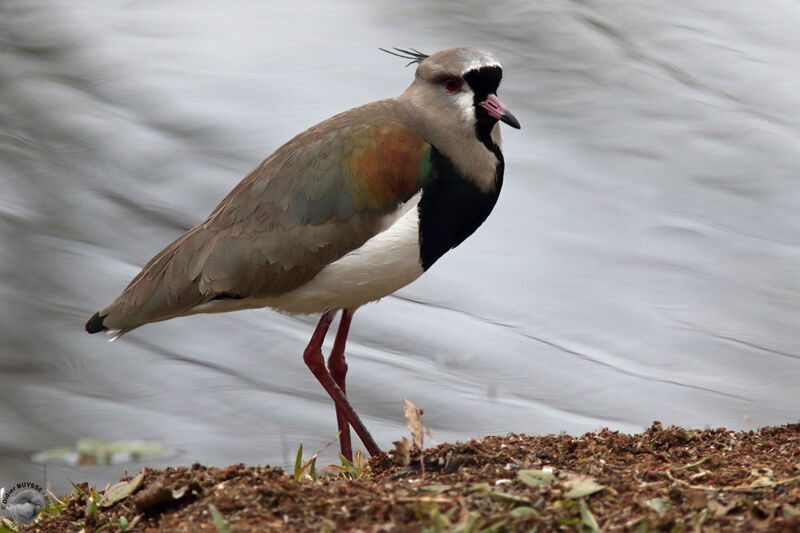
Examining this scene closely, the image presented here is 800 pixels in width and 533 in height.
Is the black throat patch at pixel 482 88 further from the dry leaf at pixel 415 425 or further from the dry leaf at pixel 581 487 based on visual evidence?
the dry leaf at pixel 581 487

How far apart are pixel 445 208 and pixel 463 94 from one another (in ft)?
1.79

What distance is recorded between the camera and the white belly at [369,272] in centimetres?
471

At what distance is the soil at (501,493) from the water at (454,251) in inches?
111

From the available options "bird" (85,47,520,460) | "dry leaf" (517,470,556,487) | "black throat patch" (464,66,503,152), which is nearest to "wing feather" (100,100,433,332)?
"bird" (85,47,520,460)

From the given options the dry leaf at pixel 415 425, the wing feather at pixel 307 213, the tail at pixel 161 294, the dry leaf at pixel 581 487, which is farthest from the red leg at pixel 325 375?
the dry leaf at pixel 581 487

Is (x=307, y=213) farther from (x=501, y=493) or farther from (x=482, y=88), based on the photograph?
(x=501, y=493)

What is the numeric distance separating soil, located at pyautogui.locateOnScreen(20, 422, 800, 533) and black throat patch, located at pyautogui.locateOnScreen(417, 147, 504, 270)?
107 cm

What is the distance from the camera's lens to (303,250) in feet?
15.5

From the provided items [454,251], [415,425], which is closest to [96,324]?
[415,425]

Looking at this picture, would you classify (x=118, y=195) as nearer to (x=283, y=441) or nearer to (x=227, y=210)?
(x=283, y=441)

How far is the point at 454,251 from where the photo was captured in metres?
8.96

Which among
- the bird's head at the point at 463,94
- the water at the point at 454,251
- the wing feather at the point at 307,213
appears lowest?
the water at the point at 454,251

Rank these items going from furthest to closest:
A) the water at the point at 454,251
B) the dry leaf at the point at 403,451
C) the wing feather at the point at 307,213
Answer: the water at the point at 454,251 → the wing feather at the point at 307,213 → the dry leaf at the point at 403,451

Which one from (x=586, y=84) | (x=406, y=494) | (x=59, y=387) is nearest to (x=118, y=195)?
(x=59, y=387)
